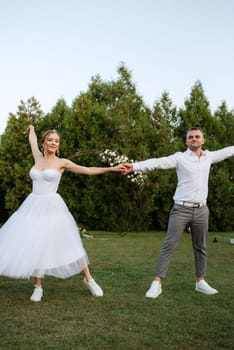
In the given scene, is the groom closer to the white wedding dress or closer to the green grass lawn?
the green grass lawn

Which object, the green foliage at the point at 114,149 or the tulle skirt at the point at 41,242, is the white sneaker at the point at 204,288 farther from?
the green foliage at the point at 114,149

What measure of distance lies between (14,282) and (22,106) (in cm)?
1424

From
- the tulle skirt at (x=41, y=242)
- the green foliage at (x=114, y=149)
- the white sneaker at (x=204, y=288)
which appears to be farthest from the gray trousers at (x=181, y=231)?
the green foliage at (x=114, y=149)

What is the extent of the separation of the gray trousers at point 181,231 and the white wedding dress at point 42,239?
989 millimetres

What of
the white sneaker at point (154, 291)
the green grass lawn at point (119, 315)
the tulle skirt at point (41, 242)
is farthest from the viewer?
the white sneaker at point (154, 291)

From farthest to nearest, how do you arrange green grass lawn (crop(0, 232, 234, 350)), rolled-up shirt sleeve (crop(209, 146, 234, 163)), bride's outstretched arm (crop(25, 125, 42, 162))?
rolled-up shirt sleeve (crop(209, 146, 234, 163)) < bride's outstretched arm (crop(25, 125, 42, 162)) < green grass lawn (crop(0, 232, 234, 350))

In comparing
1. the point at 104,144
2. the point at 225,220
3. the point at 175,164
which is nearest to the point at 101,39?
the point at 104,144

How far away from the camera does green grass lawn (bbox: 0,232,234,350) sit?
3.67 meters

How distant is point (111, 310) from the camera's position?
473 centimetres

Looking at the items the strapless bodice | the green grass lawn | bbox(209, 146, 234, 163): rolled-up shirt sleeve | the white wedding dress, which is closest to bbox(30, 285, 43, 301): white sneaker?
the green grass lawn

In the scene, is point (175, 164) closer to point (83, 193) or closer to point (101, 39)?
point (101, 39)

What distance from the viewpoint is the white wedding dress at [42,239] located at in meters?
5.03

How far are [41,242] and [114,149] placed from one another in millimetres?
13168

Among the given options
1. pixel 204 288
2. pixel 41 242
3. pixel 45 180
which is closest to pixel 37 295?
pixel 41 242
